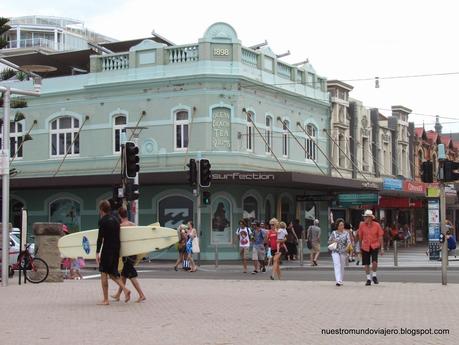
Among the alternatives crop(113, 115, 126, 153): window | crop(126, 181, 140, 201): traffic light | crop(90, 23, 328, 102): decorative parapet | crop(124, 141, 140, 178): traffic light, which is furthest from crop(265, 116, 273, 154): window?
crop(124, 141, 140, 178): traffic light

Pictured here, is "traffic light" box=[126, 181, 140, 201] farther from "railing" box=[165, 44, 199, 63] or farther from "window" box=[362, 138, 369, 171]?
"window" box=[362, 138, 369, 171]

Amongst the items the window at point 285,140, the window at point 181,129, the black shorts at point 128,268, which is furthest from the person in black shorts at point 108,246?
the window at point 285,140

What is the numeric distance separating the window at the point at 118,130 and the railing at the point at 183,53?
3.67 metres

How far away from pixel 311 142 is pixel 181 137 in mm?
8442

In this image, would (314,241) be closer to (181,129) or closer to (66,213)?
(181,129)

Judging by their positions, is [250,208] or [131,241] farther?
[250,208]

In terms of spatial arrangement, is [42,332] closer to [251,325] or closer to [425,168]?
[251,325]

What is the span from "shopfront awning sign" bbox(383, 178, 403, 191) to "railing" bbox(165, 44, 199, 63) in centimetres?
1268

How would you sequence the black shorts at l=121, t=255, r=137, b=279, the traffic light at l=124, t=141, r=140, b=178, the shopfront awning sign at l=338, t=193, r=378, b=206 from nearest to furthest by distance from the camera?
the black shorts at l=121, t=255, r=137, b=279
the traffic light at l=124, t=141, r=140, b=178
the shopfront awning sign at l=338, t=193, r=378, b=206

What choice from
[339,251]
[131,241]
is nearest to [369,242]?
[339,251]

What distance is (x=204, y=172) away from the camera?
26406 mm

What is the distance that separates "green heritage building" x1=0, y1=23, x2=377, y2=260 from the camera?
32375mm

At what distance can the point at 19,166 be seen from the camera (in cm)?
3697

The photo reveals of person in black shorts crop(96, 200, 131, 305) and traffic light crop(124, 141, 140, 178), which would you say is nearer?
person in black shorts crop(96, 200, 131, 305)
